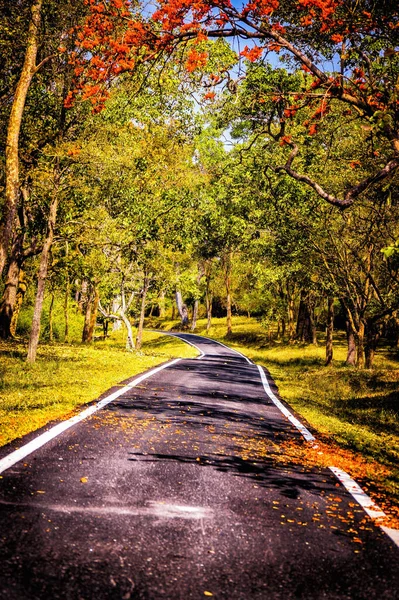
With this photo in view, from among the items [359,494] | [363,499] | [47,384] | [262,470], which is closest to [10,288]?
[47,384]

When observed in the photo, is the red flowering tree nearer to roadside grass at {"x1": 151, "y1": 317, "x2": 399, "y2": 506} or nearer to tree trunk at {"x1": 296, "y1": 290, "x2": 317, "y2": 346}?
roadside grass at {"x1": 151, "y1": 317, "x2": 399, "y2": 506}

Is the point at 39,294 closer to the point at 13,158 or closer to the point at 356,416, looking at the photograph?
the point at 13,158

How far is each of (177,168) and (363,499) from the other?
26095 millimetres

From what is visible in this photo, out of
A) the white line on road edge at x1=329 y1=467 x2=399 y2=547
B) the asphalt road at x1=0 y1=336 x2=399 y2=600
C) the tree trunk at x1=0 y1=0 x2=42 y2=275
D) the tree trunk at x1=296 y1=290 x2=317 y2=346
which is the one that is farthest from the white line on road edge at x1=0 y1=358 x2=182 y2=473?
the tree trunk at x1=296 y1=290 x2=317 y2=346

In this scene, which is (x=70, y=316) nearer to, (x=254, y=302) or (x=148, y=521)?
(x=254, y=302)

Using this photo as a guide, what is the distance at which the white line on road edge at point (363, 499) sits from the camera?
3.74m

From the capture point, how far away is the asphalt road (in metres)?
2.59

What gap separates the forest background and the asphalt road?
4.65 ft

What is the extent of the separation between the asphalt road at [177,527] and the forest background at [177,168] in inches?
55.8

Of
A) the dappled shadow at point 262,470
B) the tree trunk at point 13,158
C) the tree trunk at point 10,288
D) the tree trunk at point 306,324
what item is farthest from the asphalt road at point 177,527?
the tree trunk at point 306,324

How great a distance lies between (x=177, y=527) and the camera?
10.9 ft

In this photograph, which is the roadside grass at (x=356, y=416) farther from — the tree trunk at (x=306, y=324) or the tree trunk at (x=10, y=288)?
the tree trunk at (x=10, y=288)

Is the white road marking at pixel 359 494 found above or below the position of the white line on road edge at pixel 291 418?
above

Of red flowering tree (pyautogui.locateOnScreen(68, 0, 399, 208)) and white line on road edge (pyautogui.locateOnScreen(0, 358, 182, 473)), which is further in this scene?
red flowering tree (pyautogui.locateOnScreen(68, 0, 399, 208))
